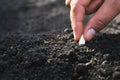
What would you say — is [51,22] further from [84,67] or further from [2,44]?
[84,67]

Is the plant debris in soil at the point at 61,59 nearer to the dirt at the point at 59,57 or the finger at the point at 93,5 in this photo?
the dirt at the point at 59,57

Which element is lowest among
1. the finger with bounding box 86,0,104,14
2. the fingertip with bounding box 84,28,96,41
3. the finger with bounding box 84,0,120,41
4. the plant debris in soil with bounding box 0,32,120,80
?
the plant debris in soil with bounding box 0,32,120,80

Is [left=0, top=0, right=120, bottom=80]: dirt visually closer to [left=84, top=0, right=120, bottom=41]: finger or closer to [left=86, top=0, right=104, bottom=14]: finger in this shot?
[left=84, top=0, right=120, bottom=41]: finger

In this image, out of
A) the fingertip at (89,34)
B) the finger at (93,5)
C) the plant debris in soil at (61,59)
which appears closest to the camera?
the plant debris in soil at (61,59)

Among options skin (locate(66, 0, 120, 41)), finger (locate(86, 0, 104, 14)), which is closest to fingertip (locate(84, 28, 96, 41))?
skin (locate(66, 0, 120, 41))

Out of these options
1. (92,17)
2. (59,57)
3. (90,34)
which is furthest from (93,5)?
(59,57)

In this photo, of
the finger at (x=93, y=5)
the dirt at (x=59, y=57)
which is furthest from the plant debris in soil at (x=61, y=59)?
the finger at (x=93, y=5)

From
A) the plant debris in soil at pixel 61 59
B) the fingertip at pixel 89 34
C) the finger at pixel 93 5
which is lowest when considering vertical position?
the plant debris in soil at pixel 61 59
